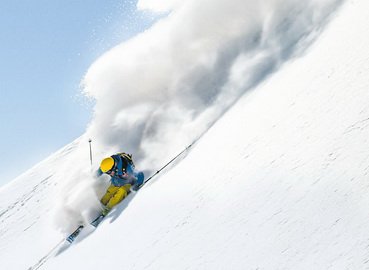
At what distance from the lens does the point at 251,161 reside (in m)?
5.30

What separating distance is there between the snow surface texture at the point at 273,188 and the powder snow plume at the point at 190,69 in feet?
2.08

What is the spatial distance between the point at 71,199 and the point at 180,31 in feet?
20.0

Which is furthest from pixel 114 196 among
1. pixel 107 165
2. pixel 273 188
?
pixel 273 188

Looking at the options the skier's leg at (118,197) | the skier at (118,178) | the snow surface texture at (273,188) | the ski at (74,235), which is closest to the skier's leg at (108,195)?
the skier at (118,178)

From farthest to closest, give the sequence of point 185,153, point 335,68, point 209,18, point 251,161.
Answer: point 209,18 < point 185,153 < point 335,68 < point 251,161

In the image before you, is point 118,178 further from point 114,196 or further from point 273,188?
point 273,188

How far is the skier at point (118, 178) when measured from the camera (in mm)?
8078

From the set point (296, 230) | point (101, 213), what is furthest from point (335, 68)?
point (101, 213)

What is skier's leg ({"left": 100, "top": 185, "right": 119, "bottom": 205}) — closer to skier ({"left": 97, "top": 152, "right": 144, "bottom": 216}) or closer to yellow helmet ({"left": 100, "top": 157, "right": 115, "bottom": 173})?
skier ({"left": 97, "top": 152, "right": 144, "bottom": 216})

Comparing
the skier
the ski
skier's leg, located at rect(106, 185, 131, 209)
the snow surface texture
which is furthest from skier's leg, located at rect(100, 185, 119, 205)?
the ski

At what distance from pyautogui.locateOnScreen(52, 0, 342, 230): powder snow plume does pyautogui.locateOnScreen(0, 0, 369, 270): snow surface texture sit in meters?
0.63

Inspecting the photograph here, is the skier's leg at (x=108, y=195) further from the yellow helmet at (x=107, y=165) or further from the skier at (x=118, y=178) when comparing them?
the yellow helmet at (x=107, y=165)

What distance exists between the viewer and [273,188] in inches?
173

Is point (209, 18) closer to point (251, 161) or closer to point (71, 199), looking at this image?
point (71, 199)
